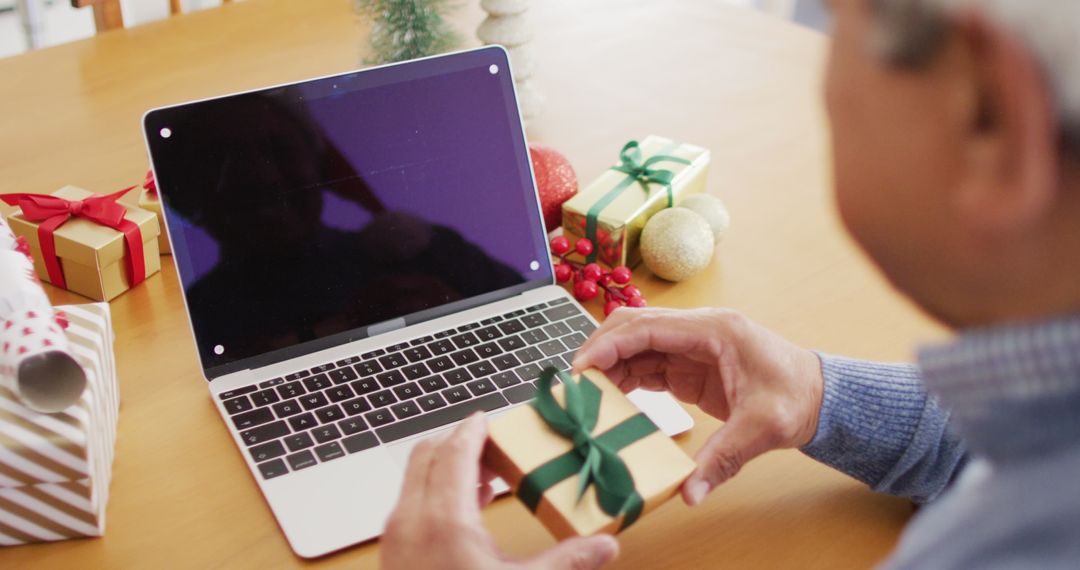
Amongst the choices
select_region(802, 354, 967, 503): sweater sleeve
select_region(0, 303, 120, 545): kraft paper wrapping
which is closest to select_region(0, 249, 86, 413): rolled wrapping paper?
select_region(0, 303, 120, 545): kraft paper wrapping

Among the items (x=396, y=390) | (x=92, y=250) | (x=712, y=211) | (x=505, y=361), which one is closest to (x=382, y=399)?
(x=396, y=390)

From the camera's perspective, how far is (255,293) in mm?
918

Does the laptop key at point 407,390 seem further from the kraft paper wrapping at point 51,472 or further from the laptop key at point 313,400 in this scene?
the kraft paper wrapping at point 51,472

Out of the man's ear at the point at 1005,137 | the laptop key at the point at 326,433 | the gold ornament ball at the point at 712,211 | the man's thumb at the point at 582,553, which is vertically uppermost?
the man's ear at the point at 1005,137

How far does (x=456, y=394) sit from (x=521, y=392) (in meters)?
0.06

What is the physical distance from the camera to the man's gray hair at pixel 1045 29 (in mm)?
376

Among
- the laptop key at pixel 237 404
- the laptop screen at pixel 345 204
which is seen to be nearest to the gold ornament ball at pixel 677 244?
the laptop screen at pixel 345 204

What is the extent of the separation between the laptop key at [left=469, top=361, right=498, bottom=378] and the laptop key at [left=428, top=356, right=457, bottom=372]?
19 mm

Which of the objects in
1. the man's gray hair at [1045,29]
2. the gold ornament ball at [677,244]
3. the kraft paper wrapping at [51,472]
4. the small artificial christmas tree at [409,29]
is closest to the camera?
the man's gray hair at [1045,29]

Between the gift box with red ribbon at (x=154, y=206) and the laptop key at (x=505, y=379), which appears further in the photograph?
the gift box with red ribbon at (x=154, y=206)

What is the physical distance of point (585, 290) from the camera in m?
1.04

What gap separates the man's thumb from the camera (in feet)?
2.13

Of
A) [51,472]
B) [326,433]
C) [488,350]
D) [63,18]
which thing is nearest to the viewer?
[51,472]

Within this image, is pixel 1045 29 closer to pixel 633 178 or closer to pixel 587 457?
pixel 587 457
